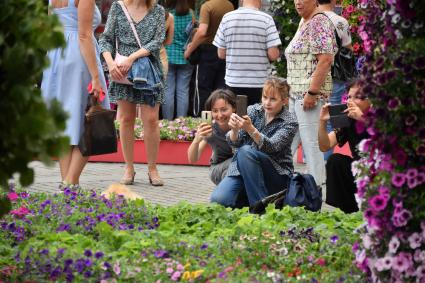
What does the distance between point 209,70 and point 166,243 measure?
764 cm

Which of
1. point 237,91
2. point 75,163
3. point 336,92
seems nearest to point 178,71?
point 237,91

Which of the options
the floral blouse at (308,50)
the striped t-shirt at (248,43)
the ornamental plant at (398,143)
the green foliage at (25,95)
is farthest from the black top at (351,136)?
the green foliage at (25,95)

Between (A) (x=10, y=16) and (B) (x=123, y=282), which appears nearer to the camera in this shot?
(A) (x=10, y=16)

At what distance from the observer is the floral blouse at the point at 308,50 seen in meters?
8.91

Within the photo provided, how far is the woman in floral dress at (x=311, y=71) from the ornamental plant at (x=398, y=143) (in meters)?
4.35

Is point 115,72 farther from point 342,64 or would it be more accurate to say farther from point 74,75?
point 342,64

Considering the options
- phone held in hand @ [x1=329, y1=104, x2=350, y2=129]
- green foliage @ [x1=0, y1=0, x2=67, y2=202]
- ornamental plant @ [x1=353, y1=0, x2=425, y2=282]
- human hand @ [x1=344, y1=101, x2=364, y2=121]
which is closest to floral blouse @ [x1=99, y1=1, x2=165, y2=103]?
phone held in hand @ [x1=329, y1=104, x2=350, y2=129]

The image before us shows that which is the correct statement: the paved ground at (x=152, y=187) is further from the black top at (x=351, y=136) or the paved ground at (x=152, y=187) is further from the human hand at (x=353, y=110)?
the human hand at (x=353, y=110)

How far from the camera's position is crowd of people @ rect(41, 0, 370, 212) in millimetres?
7676

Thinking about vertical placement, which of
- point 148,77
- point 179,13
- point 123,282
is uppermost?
point 179,13

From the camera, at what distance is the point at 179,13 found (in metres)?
14.1

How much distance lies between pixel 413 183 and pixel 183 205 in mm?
2807

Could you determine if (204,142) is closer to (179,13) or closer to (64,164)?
(64,164)

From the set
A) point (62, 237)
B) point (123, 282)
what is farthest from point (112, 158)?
point (123, 282)
